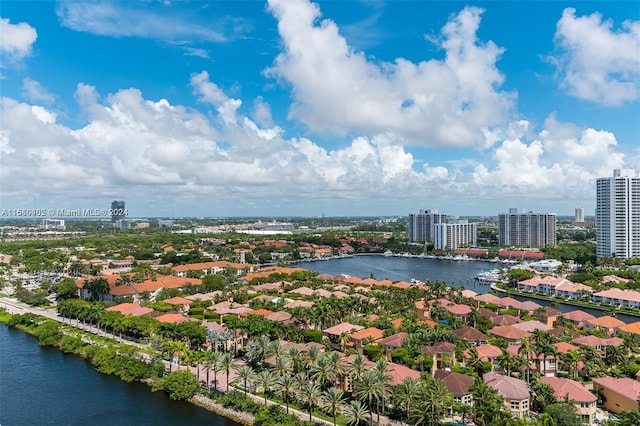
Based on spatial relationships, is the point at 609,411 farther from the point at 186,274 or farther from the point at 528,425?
the point at 186,274

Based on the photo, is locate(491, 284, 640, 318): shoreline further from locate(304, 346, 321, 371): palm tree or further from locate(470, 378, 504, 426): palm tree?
locate(304, 346, 321, 371): palm tree

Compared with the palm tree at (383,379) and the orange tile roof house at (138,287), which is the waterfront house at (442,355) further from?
the orange tile roof house at (138,287)

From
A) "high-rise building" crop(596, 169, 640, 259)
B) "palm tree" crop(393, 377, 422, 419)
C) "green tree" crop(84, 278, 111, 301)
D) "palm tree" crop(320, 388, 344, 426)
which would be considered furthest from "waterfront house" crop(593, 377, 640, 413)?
"high-rise building" crop(596, 169, 640, 259)

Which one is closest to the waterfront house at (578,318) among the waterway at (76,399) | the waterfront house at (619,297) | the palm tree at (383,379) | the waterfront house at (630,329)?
the waterfront house at (630,329)

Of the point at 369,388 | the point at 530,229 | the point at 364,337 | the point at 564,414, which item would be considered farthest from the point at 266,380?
the point at 530,229

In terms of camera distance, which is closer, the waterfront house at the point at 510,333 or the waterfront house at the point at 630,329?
the waterfront house at the point at 510,333

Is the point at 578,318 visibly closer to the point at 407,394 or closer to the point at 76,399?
the point at 407,394
